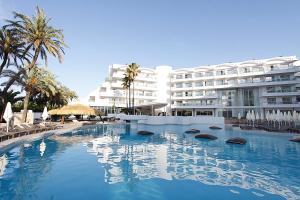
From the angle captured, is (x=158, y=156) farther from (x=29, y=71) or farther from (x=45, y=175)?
(x=29, y=71)

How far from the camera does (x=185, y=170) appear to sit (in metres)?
10.7

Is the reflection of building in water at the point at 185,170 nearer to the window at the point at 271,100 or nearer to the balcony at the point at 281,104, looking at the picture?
the balcony at the point at 281,104

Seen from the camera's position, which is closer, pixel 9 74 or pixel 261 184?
pixel 261 184

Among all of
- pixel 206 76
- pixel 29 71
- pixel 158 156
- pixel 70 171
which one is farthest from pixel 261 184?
pixel 206 76

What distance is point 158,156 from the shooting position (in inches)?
547

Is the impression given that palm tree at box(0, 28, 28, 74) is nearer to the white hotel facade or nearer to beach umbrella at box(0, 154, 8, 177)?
beach umbrella at box(0, 154, 8, 177)

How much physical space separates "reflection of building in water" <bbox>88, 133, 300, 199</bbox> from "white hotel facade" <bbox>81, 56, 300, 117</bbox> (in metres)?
30.1

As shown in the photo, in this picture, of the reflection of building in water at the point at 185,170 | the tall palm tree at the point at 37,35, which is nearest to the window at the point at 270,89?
the reflection of building in water at the point at 185,170

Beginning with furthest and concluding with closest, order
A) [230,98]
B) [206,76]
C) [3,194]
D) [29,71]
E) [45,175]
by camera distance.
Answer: [206,76]
[230,98]
[29,71]
[45,175]
[3,194]

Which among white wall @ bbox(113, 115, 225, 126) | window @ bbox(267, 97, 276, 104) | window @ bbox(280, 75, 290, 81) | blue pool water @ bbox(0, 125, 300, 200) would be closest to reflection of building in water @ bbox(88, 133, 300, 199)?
blue pool water @ bbox(0, 125, 300, 200)

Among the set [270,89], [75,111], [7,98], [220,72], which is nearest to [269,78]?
[270,89]

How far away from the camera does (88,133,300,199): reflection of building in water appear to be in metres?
8.71

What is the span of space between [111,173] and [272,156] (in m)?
11.5

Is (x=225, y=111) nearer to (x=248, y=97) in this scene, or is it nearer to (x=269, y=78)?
(x=248, y=97)
